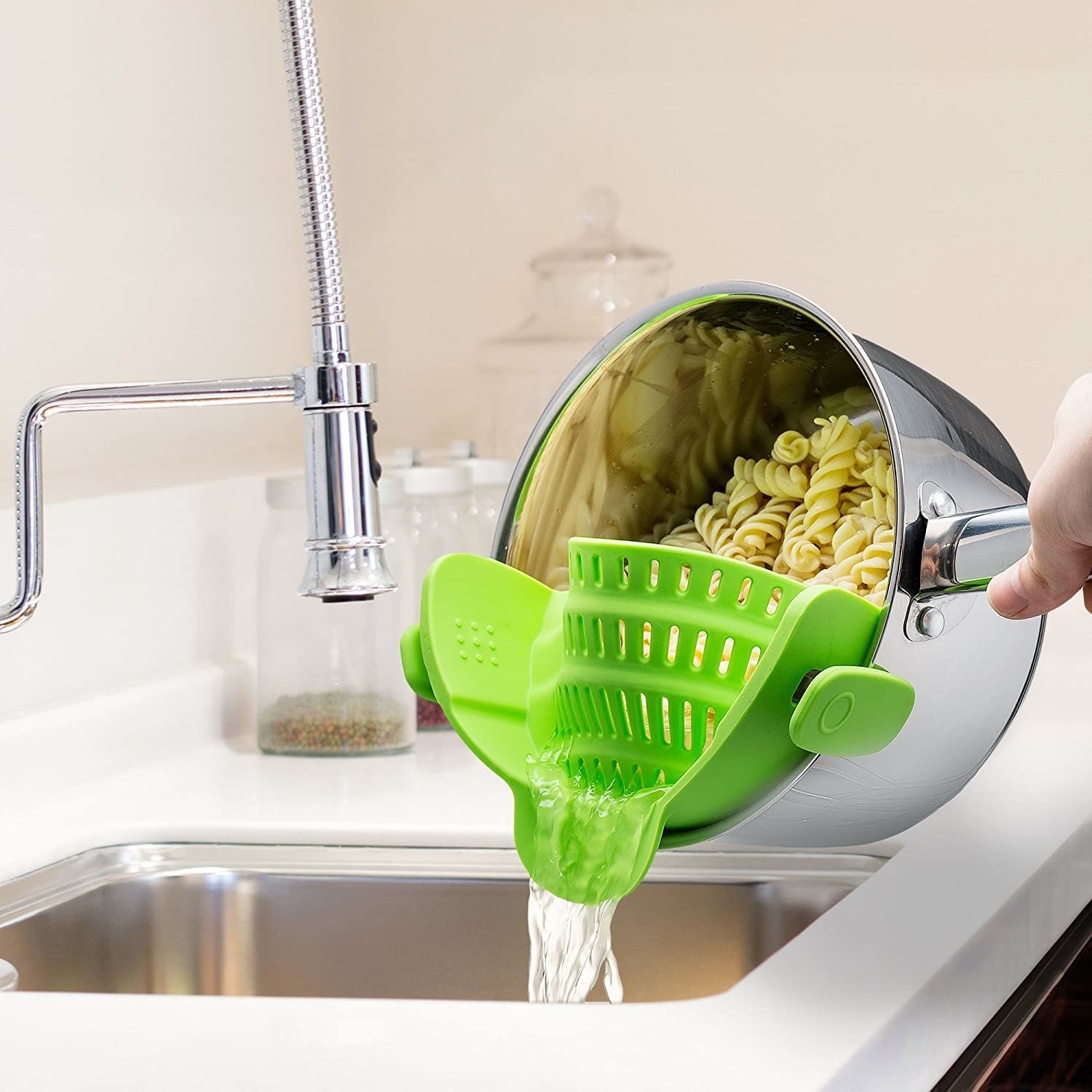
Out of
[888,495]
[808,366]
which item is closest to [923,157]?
[808,366]

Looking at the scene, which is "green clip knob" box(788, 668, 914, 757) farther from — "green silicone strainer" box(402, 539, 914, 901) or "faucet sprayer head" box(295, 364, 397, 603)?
"faucet sprayer head" box(295, 364, 397, 603)

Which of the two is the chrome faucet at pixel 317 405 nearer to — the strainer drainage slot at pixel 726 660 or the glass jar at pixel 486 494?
the strainer drainage slot at pixel 726 660

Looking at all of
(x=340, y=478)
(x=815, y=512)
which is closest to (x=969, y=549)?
(x=815, y=512)

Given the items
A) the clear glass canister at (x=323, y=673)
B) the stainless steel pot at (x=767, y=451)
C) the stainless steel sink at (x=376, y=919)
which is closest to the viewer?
the stainless steel pot at (x=767, y=451)

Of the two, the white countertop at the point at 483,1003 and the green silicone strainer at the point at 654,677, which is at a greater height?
the green silicone strainer at the point at 654,677

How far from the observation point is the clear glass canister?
46.6 inches

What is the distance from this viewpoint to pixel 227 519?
1.29m

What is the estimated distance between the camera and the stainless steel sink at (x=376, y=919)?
94 centimetres

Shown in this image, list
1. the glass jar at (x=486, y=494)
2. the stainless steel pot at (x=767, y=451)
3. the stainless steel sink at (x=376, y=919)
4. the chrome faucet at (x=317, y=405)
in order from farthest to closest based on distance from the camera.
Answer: the glass jar at (x=486, y=494)
the stainless steel sink at (x=376, y=919)
the chrome faucet at (x=317, y=405)
the stainless steel pot at (x=767, y=451)

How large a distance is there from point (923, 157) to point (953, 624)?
91 cm

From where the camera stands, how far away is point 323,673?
1.19 meters

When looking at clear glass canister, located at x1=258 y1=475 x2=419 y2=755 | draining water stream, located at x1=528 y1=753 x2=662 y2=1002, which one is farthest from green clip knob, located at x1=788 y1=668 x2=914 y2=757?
clear glass canister, located at x1=258 y1=475 x2=419 y2=755

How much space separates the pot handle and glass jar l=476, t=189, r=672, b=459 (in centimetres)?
97

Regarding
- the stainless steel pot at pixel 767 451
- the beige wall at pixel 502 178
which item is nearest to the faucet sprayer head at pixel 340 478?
the stainless steel pot at pixel 767 451
